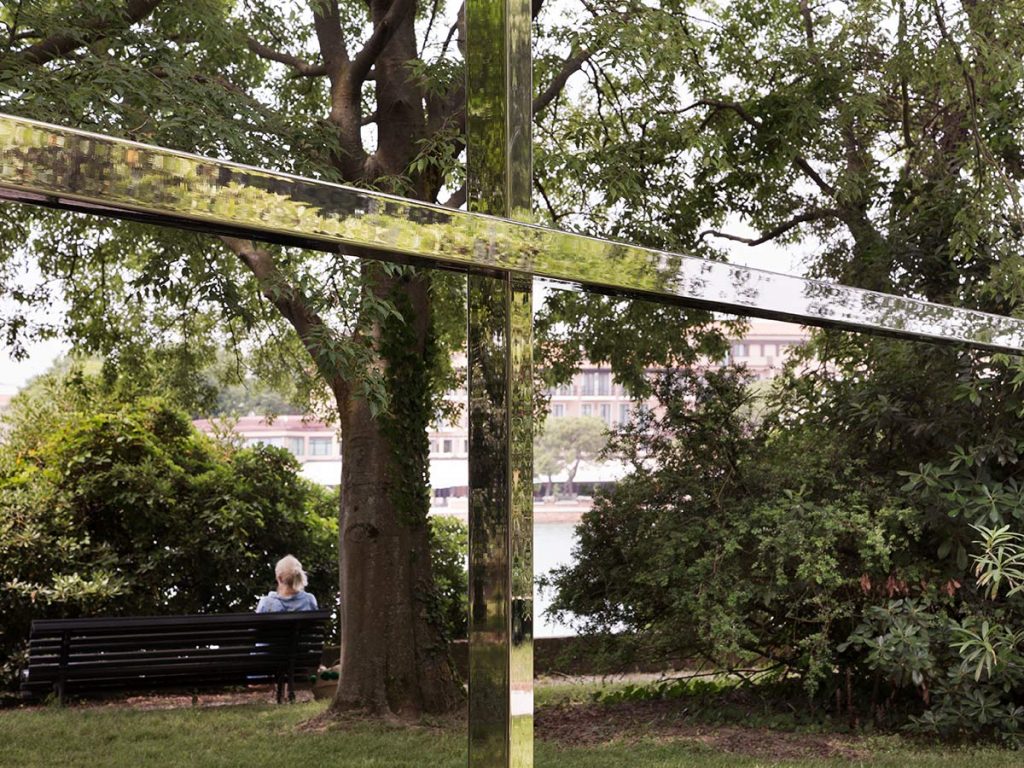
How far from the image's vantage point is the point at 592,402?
1020 centimetres

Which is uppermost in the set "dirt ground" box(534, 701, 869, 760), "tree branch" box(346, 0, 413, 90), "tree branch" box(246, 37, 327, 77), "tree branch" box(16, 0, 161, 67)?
"tree branch" box(246, 37, 327, 77)

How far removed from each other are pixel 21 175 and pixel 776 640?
546 centimetres

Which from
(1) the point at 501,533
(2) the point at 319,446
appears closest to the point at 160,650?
(2) the point at 319,446

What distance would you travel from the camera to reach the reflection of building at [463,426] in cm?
698

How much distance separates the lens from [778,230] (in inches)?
275

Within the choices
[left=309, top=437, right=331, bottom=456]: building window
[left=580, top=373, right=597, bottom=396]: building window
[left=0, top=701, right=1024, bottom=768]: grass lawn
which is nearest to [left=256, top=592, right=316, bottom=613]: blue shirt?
[left=0, top=701, right=1024, bottom=768]: grass lawn

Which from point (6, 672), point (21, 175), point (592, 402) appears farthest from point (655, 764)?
point (592, 402)

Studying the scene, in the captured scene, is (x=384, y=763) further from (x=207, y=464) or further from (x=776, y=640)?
(x=207, y=464)

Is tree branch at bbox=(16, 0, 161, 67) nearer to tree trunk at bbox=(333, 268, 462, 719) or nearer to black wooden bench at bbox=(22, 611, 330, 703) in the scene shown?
tree trunk at bbox=(333, 268, 462, 719)

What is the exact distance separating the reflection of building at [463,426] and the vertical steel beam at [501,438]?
201 inches

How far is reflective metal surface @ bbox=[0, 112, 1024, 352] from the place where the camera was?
0.86 m

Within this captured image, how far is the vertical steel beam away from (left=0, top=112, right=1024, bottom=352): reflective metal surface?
6cm

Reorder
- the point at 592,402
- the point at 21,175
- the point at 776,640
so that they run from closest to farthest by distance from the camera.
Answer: the point at 21,175
the point at 776,640
the point at 592,402

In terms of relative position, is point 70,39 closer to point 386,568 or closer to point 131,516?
point 386,568
